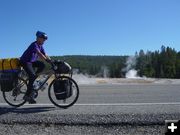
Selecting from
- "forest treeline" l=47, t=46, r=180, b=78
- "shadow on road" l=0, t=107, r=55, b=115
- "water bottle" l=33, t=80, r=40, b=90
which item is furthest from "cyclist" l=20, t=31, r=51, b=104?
"forest treeline" l=47, t=46, r=180, b=78

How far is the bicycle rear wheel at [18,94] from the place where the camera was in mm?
11055

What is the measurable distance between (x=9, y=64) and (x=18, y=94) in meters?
0.78

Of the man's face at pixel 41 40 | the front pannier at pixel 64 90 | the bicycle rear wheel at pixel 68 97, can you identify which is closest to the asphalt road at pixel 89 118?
the bicycle rear wheel at pixel 68 97

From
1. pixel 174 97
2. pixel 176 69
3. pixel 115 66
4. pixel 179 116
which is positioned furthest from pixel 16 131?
pixel 115 66

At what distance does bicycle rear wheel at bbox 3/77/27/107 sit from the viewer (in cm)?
1105

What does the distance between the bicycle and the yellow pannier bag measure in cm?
20

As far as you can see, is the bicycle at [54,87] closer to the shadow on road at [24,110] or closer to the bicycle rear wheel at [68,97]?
the bicycle rear wheel at [68,97]

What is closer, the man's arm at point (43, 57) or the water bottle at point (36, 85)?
the man's arm at point (43, 57)

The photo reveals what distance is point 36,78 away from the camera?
10891 millimetres

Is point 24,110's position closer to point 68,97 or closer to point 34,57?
point 68,97

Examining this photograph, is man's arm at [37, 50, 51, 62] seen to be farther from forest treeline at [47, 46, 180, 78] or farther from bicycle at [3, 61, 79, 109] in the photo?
forest treeline at [47, 46, 180, 78]

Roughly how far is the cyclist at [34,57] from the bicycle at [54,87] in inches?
9.5

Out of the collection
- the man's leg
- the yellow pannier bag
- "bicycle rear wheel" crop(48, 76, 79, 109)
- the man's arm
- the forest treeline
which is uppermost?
the forest treeline

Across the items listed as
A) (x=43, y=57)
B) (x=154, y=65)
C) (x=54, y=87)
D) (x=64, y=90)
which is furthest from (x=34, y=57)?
(x=154, y=65)
